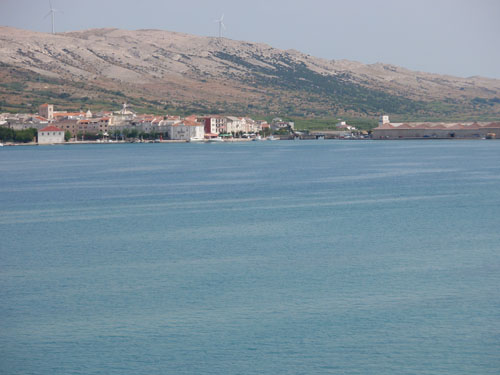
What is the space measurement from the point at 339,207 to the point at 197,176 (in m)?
10.7

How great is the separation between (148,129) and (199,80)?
1559 inches

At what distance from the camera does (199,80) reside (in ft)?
376

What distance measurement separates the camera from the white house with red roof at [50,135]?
70062 millimetres

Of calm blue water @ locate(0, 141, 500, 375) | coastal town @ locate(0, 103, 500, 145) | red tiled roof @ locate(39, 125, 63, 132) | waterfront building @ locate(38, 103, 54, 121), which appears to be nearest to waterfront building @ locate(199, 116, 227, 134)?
coastal town @ locate(0, 103, 500, 145)

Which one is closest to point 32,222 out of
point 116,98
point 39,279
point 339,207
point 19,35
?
point 39,279

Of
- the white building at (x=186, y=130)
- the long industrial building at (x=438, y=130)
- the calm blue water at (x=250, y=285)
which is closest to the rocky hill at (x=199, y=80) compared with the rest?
the white building at (x=186, y=130)

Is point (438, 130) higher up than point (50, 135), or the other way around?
point (50, 135)

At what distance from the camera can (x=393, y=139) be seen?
83688 mm

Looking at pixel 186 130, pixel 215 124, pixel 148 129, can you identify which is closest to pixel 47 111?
pixel 148 129

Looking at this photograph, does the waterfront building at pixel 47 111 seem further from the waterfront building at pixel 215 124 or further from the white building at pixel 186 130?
the waterfront building at pixel 215 124

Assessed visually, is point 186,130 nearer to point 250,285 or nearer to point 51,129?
point 51,129

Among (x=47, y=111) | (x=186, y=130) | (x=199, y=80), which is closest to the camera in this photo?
(x=47, y=111)

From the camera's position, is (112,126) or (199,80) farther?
(199,80)

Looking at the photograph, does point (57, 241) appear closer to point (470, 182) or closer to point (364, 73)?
point (470, 182)
